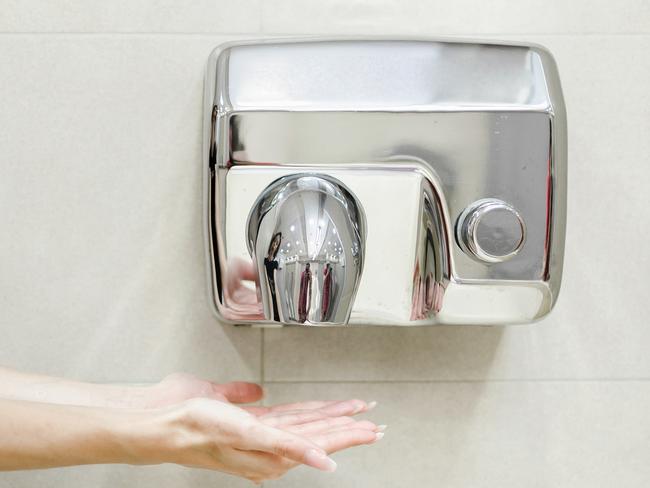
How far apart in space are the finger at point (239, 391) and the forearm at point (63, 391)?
0.07m

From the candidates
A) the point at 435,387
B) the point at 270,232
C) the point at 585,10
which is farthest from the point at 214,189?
the point at 585,10

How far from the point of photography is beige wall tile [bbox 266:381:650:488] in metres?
0.66

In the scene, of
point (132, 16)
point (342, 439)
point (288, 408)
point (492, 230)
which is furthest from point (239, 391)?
point (132, 16)

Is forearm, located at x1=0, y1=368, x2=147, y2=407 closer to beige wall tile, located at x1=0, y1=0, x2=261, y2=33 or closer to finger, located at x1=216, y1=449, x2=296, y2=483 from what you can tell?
finger, located at x1=216, y1=449, x2=296, y2=483

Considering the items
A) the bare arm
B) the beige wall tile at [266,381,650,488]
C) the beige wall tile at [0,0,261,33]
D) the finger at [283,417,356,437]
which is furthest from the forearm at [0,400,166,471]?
the beige wall tile at [0,0,261,33]

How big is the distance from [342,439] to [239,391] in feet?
0.49

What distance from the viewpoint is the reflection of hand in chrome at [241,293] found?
1.87 feet

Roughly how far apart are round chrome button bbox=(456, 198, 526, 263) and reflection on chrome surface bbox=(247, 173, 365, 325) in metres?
0.09

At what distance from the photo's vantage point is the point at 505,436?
66 cm

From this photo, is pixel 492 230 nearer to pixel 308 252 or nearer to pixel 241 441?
pixel 308 252

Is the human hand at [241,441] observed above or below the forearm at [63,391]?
above

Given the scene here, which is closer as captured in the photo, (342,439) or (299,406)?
(342,439)

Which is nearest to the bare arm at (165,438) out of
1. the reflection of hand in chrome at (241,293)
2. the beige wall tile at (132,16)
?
the reflection of hand in chrome at (241,293)

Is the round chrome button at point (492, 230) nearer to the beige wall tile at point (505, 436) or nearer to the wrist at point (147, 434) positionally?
the beige wall tile at point (505, 436)
